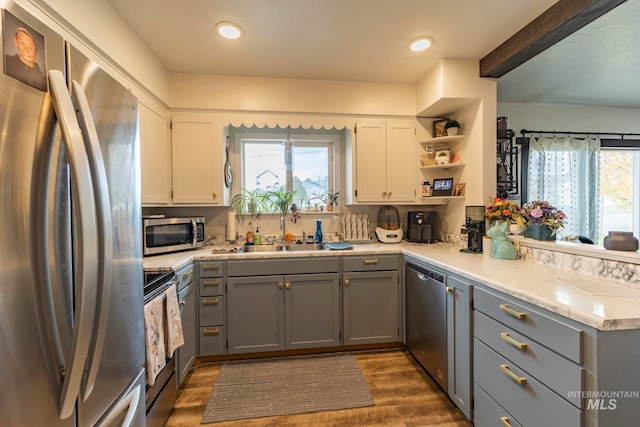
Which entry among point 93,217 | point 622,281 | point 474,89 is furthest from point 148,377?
point 474,89

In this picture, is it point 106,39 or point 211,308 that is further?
point 211,308

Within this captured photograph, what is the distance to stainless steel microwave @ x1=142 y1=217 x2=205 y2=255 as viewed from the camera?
224cm

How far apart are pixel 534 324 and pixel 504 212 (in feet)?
3.99

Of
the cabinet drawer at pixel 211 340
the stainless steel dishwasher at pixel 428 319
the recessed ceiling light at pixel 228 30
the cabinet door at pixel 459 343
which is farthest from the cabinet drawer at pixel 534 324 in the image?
the recessed ceiling light at pixel 228 30

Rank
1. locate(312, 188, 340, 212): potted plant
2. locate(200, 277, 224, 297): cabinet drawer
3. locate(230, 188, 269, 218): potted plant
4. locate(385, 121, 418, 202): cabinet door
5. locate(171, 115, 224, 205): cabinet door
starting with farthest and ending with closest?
locate(312, 188, 340, 212): potted plant → locate(230, 188, 269, 218): potted plant → locate(385, 121, 418, 202): cabinet door → locate(171, 115, 224, 205): cabinet door → locate(200, 277, 224, 297): cabinet drawer

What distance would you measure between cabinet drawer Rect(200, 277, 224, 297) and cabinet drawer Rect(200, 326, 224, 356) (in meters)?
0.28

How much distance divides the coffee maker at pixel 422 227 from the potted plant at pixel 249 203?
1.56 meters

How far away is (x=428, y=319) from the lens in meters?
2.14

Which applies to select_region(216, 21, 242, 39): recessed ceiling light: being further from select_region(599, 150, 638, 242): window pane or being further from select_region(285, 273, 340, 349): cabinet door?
select_region(599, 150, 638, 242): window pane

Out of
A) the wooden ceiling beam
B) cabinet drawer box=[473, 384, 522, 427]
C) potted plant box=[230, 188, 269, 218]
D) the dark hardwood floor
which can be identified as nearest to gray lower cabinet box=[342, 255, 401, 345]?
the dark hardwood floor

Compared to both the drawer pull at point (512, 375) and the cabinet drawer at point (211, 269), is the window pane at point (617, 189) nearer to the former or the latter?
the drawer pull at point (512, 375)

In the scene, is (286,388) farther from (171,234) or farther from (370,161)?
(370,161)

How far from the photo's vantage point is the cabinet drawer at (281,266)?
7.86 feet

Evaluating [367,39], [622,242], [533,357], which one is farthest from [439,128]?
[533,357]
